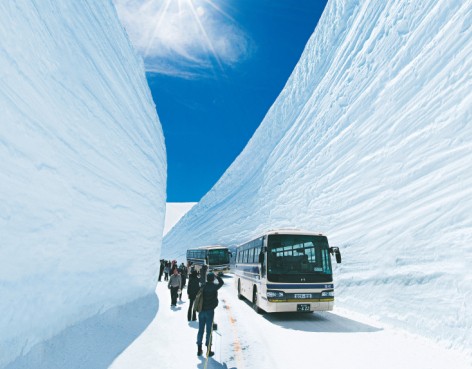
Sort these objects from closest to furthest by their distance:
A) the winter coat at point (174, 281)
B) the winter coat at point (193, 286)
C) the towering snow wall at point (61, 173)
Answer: the towering snow wall at point (61, 173) < the winter coat at point (193, 286) < the winter coat at point (174, 281)

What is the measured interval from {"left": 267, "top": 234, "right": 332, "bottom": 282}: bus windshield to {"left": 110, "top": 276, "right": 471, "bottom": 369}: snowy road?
1281mm

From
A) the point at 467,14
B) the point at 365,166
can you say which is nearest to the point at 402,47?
the point at 467,14

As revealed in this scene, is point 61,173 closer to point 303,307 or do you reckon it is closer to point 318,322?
point 303,307

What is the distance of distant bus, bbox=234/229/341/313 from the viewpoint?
9570 millimetres

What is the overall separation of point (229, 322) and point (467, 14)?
14834 mm

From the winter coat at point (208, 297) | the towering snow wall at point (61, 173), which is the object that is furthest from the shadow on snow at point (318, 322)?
the towering snow wall at point (61, 173)

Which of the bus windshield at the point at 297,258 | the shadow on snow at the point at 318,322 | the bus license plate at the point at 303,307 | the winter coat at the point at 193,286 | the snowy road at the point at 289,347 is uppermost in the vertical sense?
the bus windshield at the point at 297,258

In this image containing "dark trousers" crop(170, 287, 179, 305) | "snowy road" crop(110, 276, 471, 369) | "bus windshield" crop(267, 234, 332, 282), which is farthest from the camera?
"dark trousers" crop(170, 287, 179, 305)

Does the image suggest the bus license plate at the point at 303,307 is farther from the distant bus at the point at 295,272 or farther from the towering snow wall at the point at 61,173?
the towering snow wall at the point at 61,173

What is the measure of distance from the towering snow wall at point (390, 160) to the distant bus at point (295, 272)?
2064 mm

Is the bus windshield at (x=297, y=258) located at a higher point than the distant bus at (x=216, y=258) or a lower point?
lower

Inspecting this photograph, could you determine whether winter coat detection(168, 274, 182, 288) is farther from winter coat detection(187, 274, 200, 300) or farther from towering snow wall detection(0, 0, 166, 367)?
winter coat detection(187, 274, 200, 300)

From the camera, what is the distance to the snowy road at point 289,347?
5.69 m

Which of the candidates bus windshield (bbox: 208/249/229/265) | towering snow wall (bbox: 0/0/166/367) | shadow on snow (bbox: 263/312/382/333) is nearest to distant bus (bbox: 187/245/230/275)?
bus windshield (bbox: 208/249/229/265)
